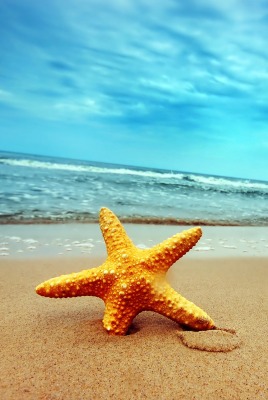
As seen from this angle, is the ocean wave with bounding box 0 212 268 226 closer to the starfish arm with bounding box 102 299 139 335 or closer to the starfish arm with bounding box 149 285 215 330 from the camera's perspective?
the starfish arm with bounding box 102 299 139 335


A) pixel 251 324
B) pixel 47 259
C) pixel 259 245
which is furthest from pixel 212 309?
pixel 259 245

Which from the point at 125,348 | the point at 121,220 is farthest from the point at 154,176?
the point at 125,348

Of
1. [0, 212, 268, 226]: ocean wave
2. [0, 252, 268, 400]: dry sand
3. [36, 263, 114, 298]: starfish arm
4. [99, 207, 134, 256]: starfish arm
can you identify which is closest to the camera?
[0, 252, 268, 400]: dry sand

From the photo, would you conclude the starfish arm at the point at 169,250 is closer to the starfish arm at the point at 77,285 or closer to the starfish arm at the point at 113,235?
the starfish arm at the point at 113,235

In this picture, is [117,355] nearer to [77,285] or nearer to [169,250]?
[77,285]

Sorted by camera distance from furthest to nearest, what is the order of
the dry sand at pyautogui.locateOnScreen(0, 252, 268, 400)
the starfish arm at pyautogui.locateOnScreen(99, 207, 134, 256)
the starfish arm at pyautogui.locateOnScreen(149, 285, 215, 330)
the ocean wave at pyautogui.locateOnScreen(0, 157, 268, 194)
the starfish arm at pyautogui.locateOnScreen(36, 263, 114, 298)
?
the ocean wave at pyautogui.locateOnScreen(0, 157, 268, 194), the starfish arm at pyautogui.locateOnScreen(99, 207, 134, 256), the starfish arm at pyautogui.locateOnScreen(36, 263, 114, 298), the starfish arm at pyautogui.locateOnScreen(149, 285, 215, 330), the dry sand at pyautogui.locateOnScreen(0, 252, 268, 400)

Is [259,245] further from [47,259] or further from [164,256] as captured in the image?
[164,256]

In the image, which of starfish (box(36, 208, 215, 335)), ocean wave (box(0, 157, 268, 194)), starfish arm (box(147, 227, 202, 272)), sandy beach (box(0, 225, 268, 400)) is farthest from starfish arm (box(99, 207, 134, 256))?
ocean wave (box(0, 157, 268, 194))
